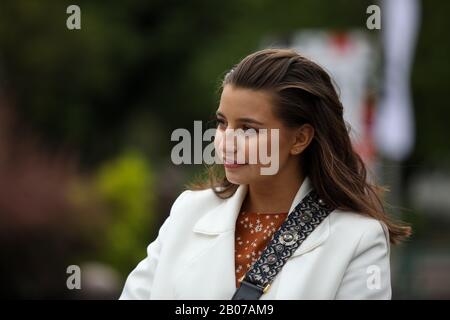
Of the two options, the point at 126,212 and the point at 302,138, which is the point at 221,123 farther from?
the point at 126,212

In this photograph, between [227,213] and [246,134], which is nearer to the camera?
[246,134]

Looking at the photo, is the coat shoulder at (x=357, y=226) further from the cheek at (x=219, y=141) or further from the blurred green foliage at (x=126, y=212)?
the blurred green foliage at (x=126, y=212)

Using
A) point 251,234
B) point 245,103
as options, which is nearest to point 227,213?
point 251,234

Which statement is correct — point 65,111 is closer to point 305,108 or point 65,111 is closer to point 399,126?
point 399,126

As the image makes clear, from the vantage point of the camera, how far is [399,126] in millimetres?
12883

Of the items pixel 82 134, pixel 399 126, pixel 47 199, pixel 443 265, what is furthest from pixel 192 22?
pixel 47 199

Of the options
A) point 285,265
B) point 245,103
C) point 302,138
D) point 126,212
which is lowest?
point 126,212

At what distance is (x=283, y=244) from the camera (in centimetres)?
310

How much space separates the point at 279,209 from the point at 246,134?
342 millimetres

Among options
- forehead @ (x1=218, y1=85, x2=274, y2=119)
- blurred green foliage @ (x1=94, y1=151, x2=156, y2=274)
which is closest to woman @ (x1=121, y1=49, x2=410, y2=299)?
forehead @ (x1=218, y1=85, x2=274, y2=119)

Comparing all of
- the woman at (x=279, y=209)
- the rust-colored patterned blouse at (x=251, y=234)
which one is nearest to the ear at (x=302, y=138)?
the woman at (x=279, y=209)

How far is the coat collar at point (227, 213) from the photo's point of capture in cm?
321

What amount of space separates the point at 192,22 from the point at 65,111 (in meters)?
3.96
